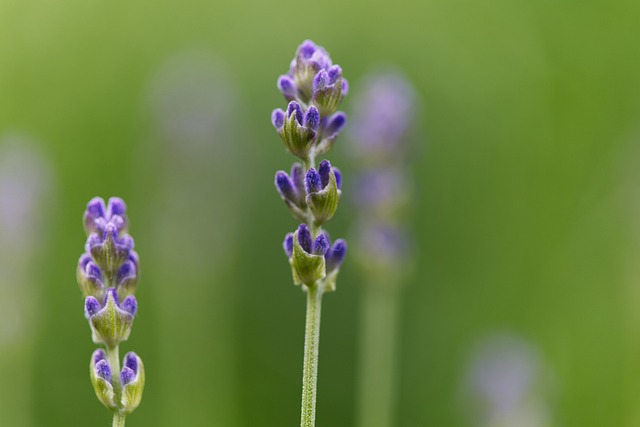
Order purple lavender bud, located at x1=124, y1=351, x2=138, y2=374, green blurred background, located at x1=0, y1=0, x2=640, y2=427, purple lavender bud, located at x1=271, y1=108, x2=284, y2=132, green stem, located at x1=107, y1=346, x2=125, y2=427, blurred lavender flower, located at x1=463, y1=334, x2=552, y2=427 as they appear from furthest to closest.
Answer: green blurred background, located at x1=0, y1=0, x2=640, y2=427, blurred lavender flower, located at x1=463, y1=334, x2=552, y2=427, purple lavender bud, located at x1=271, y1=108, x2=284, y2=132, purple lavender bud, located at x1=124, y1=351, x2=138, y2=374, green stem, located at x1=107, y1=346, x2=125, y2=427

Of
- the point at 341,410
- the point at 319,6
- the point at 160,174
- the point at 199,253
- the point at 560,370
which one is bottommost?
the point at 341,410

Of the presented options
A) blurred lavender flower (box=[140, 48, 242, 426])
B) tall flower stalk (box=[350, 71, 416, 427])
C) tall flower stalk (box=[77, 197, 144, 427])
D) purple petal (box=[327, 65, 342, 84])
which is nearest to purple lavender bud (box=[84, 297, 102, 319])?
tall flower stalk (box=[77, 197, 144, 427])

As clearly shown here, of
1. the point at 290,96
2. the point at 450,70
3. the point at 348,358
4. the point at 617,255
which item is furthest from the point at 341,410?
the point at 290,96

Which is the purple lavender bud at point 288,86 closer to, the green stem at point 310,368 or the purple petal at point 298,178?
the purple petal at point 298,178

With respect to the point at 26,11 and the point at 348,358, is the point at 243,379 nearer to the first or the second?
the point at 348,358

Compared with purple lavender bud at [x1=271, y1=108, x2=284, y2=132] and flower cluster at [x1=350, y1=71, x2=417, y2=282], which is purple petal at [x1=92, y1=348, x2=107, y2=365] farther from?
flower cluster at [x1=350, y1=71, x2=417, y2=282]

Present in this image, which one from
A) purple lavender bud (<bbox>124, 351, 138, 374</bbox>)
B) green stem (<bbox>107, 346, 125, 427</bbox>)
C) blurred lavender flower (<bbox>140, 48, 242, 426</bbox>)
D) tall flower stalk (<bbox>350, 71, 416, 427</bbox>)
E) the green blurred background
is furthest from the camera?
the green blurred background

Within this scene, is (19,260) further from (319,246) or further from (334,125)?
(319,246)
